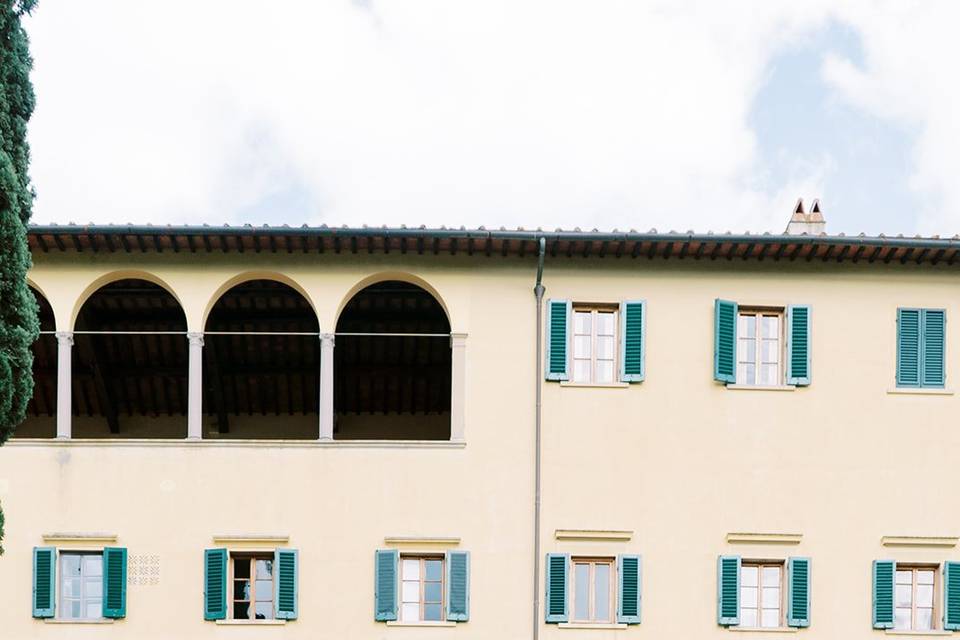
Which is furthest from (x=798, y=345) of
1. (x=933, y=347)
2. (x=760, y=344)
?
(x=933, y=347)

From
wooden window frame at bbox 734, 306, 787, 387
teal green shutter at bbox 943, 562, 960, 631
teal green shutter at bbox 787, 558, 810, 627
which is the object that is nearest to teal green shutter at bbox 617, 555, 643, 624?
teal green shutter at bbox 787, 558, 810, 627

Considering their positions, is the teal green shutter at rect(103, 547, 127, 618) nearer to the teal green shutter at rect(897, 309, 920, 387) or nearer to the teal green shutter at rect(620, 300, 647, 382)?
the teal green shutter at rect(620, 300, 647, 382)

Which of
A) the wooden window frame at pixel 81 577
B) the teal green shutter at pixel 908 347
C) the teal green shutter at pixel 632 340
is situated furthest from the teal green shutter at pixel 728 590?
the wooden window frame at pixel 81 577

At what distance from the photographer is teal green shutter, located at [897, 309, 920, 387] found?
1703 cm

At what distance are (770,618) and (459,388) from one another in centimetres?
554

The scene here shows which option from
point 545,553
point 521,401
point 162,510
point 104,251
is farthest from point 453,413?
point 104,251

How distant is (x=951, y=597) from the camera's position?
16.6m

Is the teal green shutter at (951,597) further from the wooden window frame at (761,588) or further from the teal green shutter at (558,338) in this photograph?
the teal green shutter at (558,338)

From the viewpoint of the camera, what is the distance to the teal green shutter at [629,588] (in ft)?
53.9

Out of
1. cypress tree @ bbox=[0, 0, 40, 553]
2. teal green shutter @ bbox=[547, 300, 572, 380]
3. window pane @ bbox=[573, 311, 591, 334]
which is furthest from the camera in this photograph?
window pane @ bbox=[573, 311, 591, 334]

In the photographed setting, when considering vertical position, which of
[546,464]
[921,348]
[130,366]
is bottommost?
[546,464]

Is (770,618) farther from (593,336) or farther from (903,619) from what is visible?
(593,336)

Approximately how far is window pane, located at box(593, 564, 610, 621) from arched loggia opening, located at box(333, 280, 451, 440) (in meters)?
5.32

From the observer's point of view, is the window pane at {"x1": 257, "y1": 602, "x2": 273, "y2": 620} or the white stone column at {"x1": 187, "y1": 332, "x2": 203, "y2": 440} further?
the white stone column at {"x1": 187, "y1": 332, "x2": 203, "y2": 440}
